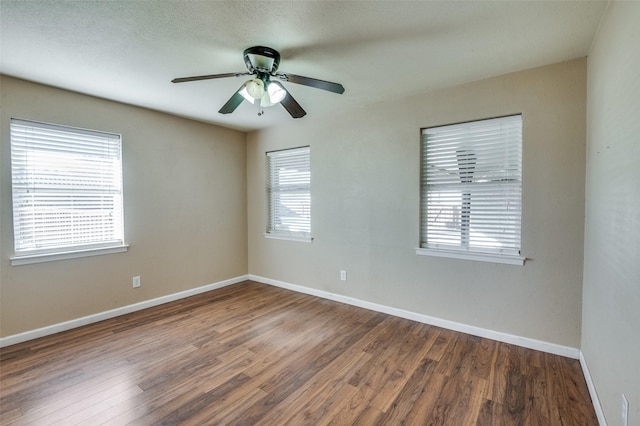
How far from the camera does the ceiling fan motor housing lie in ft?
6.84

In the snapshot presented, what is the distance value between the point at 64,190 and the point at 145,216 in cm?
82

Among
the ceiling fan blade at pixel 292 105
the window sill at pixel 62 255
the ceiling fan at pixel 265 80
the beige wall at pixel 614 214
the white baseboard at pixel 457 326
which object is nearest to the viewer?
the beige wall at pixel 614 214

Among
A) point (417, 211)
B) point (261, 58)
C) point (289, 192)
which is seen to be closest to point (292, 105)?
point (261, 58)

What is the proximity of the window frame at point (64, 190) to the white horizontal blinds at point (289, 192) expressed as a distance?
1963mm

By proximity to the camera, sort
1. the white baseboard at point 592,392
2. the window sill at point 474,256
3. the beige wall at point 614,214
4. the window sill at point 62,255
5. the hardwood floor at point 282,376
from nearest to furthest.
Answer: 1. the beige wall at point 614,214
2. the white baseboard at point 592,392
3. the hardwood floor at point 282,376
4. the window sill at point 474,256
5. the window sill at point 62,255

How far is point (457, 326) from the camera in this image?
9.60 feet

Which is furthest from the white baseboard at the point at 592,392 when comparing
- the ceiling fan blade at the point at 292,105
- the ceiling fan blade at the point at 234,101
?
the ceiling fan blade at the point at 234,101

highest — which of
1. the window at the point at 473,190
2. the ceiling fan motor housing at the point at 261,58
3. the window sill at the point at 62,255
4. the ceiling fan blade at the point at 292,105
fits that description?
the ceiling fan motor housing at the point at 261,58

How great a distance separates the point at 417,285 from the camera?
3.17m

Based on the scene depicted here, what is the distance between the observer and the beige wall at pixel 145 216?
271 cm

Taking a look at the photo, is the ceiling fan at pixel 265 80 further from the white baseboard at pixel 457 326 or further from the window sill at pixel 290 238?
the white baseboard at pixel 457 326

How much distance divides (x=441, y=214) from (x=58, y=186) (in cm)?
388

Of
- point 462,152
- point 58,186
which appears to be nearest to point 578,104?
point 462,152

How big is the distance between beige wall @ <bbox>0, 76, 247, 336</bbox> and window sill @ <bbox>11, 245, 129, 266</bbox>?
0.18 feet
